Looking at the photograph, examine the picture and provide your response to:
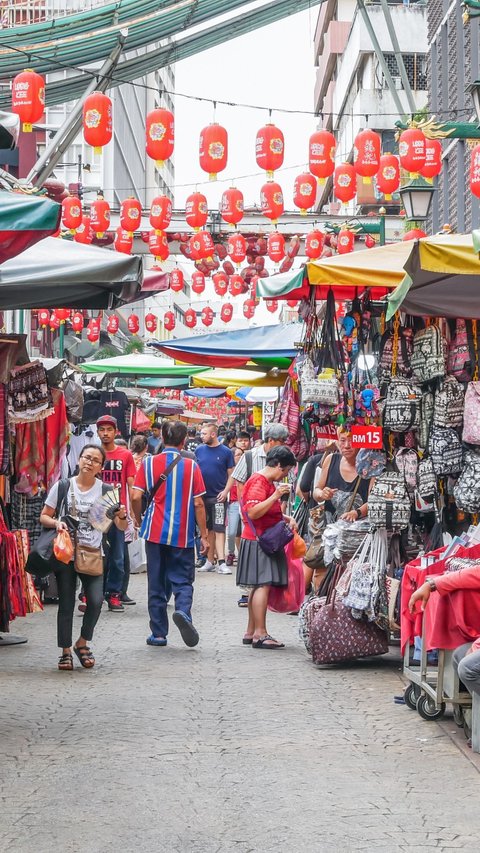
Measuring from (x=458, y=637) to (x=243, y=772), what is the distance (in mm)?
1633

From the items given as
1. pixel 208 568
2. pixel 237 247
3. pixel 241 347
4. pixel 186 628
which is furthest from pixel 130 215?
pixel 186 628

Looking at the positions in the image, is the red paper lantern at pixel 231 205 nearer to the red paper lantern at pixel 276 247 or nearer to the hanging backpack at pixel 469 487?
the red paper lantern at pixel 276 247

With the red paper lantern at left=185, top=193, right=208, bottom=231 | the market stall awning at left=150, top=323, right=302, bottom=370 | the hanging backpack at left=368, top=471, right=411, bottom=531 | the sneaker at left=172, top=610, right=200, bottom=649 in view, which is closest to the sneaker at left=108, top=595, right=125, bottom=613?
the market stall awning at left=150, top=323, right=302, bottom=370

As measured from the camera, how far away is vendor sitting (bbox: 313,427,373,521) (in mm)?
10508

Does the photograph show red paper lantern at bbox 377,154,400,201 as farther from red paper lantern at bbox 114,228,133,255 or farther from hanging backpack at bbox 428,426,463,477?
hanging backpack at bbox 428,426,463,477

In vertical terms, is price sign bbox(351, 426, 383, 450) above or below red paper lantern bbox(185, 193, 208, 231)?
below

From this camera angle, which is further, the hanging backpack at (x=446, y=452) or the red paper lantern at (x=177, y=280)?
the red paper lantern at (x=177, y=280)

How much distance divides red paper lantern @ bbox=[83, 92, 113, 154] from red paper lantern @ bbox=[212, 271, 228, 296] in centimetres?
1547

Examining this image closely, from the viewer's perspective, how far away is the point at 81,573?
9.78 metres

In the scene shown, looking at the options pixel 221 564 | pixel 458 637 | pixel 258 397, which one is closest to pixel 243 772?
pixel 458 637

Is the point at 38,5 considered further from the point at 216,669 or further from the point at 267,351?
the point at 216,669

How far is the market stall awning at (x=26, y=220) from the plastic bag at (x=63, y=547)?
3491 millimetres

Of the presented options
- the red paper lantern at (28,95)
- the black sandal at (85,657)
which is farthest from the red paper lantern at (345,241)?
the black sandal at (85,657)

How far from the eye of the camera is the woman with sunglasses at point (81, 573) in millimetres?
9727
